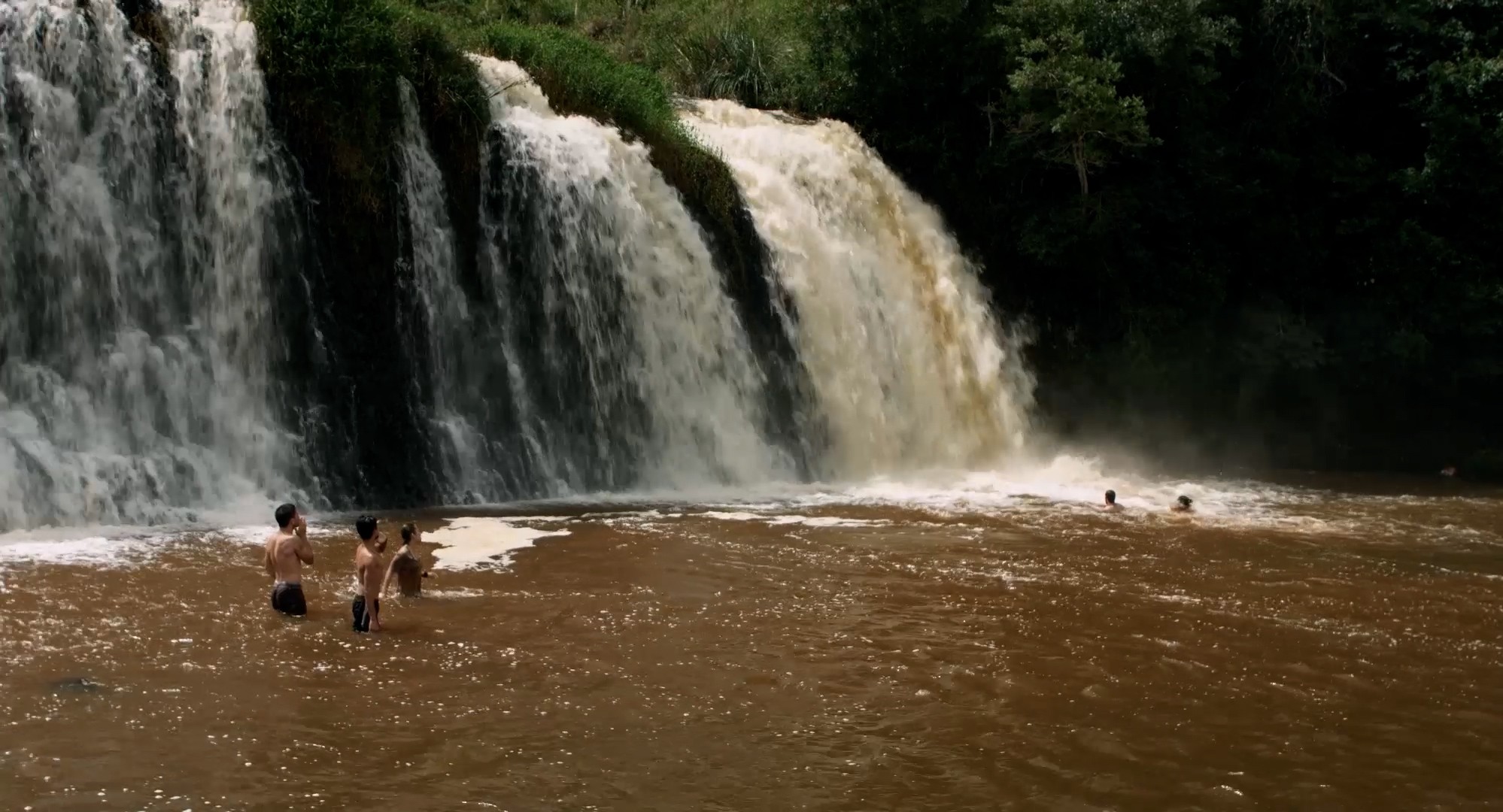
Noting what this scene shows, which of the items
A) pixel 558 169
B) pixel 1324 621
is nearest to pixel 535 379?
pixel 558 169

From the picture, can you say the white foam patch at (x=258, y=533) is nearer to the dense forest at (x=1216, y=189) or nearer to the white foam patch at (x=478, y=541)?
the white foam patch at (x=478, y=541)

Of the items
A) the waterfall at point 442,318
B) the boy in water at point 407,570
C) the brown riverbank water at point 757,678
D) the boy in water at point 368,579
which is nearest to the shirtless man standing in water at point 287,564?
the brown riverbank water at point 757,678

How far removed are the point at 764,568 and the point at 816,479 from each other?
6.62 metres

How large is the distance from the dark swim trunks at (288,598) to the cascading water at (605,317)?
6.61 meters

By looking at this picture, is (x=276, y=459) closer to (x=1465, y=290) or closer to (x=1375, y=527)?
(x=1375, y=527)

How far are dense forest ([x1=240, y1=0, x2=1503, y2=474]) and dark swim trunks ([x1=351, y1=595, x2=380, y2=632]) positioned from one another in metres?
12.4

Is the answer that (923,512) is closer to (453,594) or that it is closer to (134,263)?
(453,594)

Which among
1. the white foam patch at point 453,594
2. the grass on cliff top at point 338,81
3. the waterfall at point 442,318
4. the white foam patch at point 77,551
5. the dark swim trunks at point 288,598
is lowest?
the white foam patch at point 453,594

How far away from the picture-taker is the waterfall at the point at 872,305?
720 inches

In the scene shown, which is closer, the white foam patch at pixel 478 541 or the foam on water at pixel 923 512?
the white foam patch at pixel 478 541

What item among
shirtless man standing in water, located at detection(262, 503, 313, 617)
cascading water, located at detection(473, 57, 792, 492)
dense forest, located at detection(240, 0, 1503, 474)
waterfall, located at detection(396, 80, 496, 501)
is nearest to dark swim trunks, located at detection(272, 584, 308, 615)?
shirtless man standing in water, located at detection(262, 503, 313, 617)

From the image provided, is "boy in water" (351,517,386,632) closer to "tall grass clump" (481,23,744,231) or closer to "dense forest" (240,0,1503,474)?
"tall grass clump" (481,23,744,231)

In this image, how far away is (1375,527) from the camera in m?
14.3

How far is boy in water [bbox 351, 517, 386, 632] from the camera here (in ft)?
26.8
